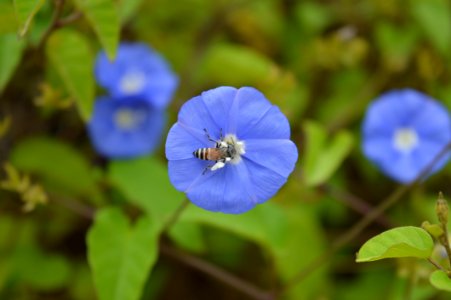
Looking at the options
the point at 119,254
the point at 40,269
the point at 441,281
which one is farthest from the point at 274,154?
the point at 40,269

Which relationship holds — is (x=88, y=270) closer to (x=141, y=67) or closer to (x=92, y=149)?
(x=92, y=149)

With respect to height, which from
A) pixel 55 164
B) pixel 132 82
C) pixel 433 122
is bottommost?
pixel 55 164

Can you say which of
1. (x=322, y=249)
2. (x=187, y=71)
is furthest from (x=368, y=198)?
(x=187, y=71)

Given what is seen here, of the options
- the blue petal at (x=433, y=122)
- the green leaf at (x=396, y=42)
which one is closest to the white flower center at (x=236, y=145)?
the blue petal at (x=433, y=122)

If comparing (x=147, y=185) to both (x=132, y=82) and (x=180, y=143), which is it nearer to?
(x=132, y=82)

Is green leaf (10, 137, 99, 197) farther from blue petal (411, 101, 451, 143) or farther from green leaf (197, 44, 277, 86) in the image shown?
blue petal (411, 101, 451, 143)
